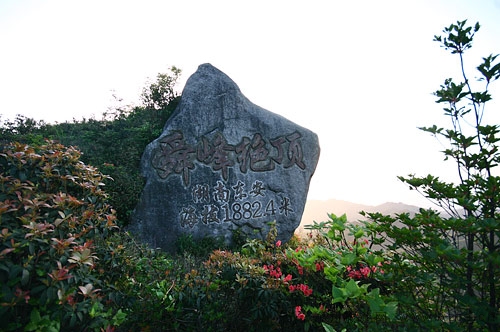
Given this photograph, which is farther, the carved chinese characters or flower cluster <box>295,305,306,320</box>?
the carved chinese characters

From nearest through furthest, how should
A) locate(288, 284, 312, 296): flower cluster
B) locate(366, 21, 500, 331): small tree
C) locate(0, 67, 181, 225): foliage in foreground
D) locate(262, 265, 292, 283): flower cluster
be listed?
1. locate(366, 21, 500, 331): small tree
2. locate(288, 284, 312, 296): flower cluster
3. locate(262, 265, 292, 283): flower cluster
4. locate(0, 67, 181, 225): foliage in foreground

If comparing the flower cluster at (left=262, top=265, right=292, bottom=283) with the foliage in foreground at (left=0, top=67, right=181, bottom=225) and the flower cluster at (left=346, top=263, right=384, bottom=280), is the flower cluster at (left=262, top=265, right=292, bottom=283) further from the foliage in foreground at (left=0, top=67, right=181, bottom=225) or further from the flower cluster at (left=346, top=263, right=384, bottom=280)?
the foliage in foreground at (left=0, top=67, right=181, bottom=225)

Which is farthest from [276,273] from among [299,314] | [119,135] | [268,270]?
[119,135]

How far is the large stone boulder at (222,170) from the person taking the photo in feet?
22.7

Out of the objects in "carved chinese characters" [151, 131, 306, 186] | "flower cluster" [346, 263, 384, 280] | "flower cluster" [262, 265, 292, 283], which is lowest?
"flower cluster" [262, 265, 292, 283]

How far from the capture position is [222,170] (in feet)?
23.4

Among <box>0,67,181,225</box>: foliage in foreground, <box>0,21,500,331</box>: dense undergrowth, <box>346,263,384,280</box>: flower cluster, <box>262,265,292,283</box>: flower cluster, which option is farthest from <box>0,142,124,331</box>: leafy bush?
<box>0,67,181,225</box>: foliage in foreground

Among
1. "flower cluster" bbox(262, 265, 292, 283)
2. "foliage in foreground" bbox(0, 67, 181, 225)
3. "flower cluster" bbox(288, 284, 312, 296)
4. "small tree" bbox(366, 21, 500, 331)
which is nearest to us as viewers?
"small tree" bbox(366, 21, 500, 331)

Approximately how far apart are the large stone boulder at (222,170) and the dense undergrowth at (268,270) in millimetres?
2871

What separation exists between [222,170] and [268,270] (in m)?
4.26

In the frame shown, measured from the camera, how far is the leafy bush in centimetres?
214

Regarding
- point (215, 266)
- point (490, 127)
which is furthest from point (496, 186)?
point (215, 266)

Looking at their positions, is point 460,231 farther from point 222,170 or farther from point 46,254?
point 222,170

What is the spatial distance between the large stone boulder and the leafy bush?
3.81m
